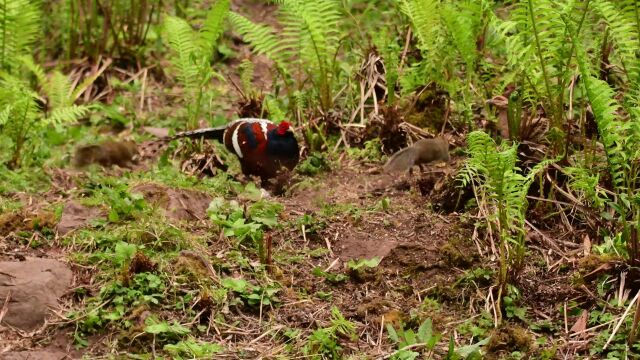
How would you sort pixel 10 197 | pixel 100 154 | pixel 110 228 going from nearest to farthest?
pixel 110 228 → pixel 10 197 → pixel 100 154

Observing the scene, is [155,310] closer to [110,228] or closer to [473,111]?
[110,228]

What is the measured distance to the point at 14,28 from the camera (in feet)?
22.4

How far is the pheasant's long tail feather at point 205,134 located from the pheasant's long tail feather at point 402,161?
1136mm

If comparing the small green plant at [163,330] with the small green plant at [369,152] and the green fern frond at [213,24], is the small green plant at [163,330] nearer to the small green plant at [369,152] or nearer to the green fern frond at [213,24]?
the small green plant at [369,152]

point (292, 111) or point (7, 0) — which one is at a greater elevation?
point (7, 0)

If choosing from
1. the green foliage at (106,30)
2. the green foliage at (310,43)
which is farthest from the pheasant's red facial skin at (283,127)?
the green foliage at (106,30)

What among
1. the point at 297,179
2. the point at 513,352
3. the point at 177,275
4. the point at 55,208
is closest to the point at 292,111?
the point at 297,179

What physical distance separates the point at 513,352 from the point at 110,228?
2210 millimetres

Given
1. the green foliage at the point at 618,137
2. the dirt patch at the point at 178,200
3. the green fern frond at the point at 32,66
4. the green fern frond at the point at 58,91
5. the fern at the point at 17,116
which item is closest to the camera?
the green foliage at the point at 618,137

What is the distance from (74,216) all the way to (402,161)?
2.04m

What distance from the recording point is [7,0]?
260 inches

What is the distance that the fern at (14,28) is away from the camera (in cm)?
666

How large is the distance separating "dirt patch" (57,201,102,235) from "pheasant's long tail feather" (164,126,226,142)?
122 cm

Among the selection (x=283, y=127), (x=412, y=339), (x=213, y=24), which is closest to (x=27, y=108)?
(x=213, y=24)
